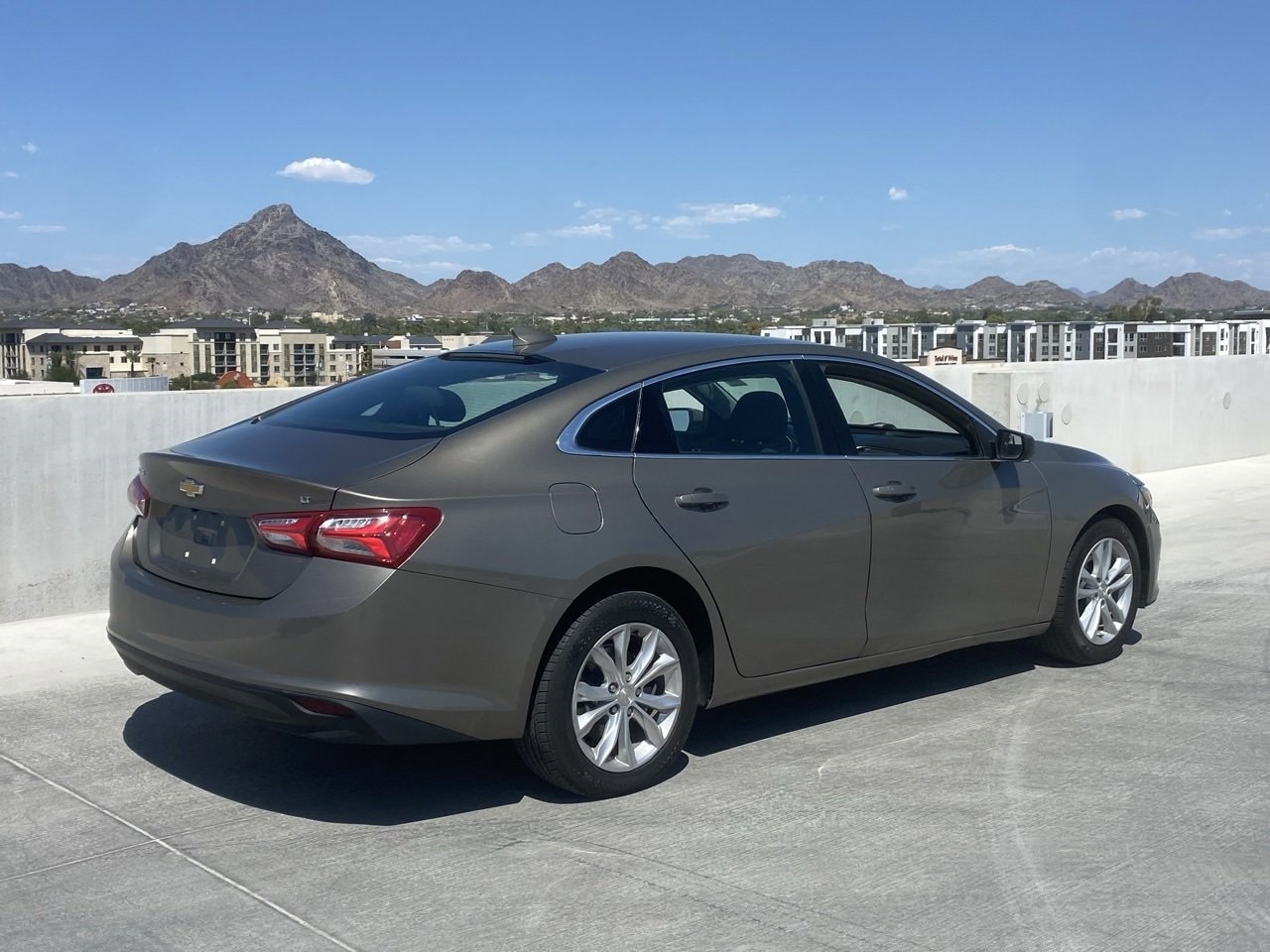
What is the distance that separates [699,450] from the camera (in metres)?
5.16

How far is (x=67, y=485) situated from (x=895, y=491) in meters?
4.52

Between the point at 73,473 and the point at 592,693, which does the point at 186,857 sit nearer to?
the point at 592,693

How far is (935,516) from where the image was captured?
19.0ft

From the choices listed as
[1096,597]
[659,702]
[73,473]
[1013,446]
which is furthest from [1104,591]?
[73,473]

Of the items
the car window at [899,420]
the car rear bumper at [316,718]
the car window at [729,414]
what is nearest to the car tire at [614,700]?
the car rear bumper at [316,718]

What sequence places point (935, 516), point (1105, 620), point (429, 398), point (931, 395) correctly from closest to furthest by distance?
point (429, 398)
point (935, 516)
point (931, 395)
point (1105, 620)

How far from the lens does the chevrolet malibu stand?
14.0ft

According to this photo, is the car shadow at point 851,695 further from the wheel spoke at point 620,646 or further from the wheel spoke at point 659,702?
the wheel spoke at point 620,646

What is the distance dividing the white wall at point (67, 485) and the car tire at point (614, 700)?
12.8 ft

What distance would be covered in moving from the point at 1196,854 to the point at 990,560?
6.18 feet

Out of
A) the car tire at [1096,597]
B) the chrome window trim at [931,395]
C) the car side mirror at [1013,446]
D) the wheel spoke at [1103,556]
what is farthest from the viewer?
the wheel spoke at [1103,556]

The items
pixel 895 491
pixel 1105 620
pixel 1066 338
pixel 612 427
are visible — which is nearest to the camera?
pixel 612 427

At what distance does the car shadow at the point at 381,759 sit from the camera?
4.82m

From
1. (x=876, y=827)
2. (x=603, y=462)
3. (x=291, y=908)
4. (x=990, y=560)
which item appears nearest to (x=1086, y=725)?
(x=990, y=560)
